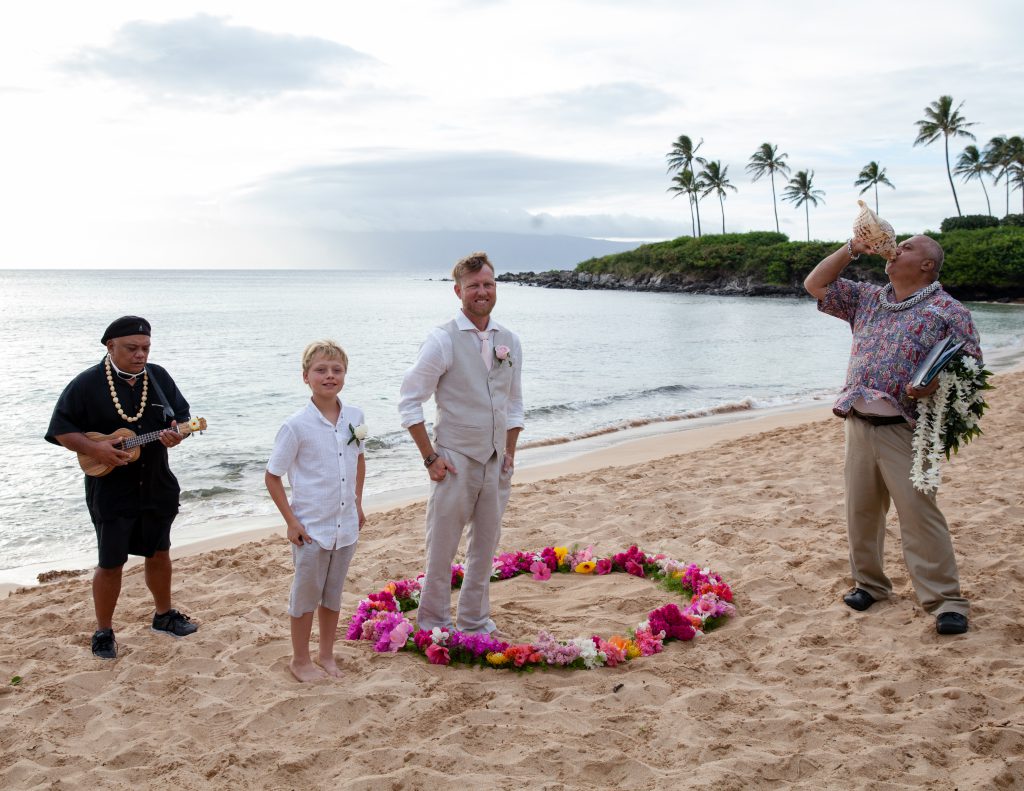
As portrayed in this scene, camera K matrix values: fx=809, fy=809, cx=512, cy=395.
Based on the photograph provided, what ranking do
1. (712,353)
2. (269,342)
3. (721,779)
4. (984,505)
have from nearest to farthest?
(721,779) < (984,505) < (712,353) < (269,342)

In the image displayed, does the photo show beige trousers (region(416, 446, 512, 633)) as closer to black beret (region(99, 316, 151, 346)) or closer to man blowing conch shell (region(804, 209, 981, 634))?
black beret (region(99, 316, 151, 346))

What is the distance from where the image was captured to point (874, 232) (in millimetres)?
4715

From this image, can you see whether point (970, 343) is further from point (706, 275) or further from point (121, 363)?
point (706, 275)

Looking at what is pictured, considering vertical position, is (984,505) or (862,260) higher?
(862,260)

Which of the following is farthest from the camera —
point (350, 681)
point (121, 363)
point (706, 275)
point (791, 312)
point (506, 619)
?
point (706, 275)

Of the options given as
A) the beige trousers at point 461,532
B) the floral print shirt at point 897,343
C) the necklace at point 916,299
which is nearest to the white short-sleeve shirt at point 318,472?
the beige trousers at point 461,532

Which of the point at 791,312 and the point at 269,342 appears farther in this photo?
the point at 791,312

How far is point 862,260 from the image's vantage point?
228 ft

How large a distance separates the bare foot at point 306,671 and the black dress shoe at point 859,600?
3345 millimetres

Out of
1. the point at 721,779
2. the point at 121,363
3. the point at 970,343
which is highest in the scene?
the point at 121,363

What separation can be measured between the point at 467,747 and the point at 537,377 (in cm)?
2067

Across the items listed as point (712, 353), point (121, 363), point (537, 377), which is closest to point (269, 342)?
point (537, 377)

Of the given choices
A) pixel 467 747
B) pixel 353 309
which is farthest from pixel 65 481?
pixel 353 309

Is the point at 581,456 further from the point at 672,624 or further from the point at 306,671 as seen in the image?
the point at 306,671
